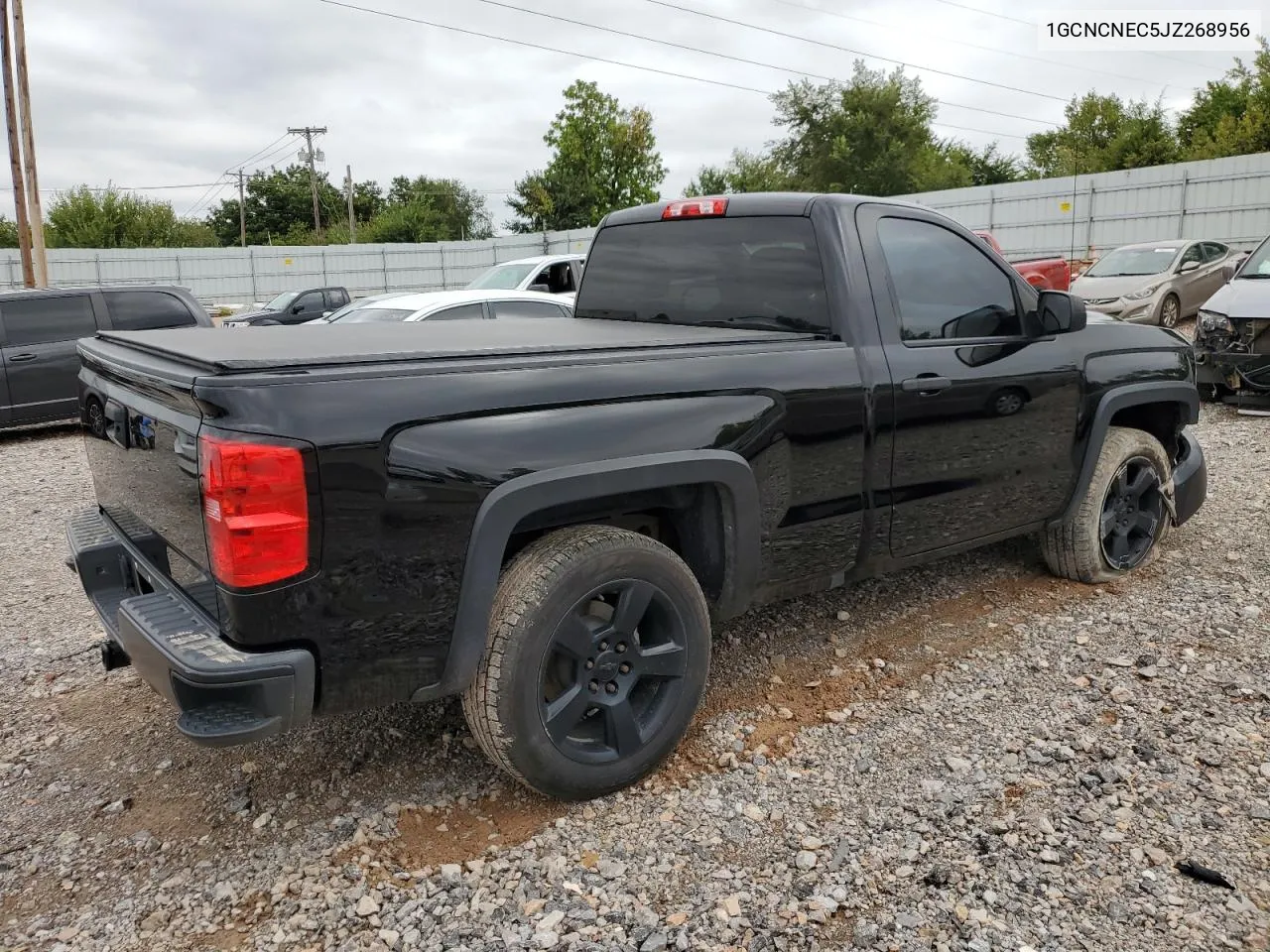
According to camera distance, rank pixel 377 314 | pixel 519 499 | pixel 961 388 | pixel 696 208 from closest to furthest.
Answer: pixel 519 499 < pixel 961 388 < pixel 696 208 < pixel 377 314

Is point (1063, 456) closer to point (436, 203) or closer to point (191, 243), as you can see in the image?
point (191, 243)

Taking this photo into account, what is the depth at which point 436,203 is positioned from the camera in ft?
254

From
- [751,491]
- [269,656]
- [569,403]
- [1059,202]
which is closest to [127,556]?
[269,656]

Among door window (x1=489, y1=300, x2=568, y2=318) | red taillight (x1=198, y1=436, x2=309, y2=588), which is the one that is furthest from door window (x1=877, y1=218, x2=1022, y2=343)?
door window (x1=489, y1=300, x2=568, y2=318)

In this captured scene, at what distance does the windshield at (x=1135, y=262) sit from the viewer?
14.8 metres

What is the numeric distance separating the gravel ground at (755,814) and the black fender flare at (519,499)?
602 millimetres

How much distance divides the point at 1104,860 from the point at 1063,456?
2.07 meters

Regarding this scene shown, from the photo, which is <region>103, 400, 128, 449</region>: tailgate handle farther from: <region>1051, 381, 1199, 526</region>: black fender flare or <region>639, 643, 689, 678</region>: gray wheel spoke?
<region>1051, 381, 1199, 526</region>: black fender flare

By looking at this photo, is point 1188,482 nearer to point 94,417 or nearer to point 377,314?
point 94,417

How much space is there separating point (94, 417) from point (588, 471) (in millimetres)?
1837

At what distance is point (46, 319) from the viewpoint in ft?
32.7

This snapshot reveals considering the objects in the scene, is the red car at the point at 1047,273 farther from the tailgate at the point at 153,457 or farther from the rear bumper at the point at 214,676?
the rear bumper at the point at 214,676

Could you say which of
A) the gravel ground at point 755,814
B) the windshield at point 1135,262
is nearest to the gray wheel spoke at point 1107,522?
the gravel ground at point 755,814

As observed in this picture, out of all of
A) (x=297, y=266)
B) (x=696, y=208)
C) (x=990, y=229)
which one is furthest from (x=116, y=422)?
(x=297, y=266)
